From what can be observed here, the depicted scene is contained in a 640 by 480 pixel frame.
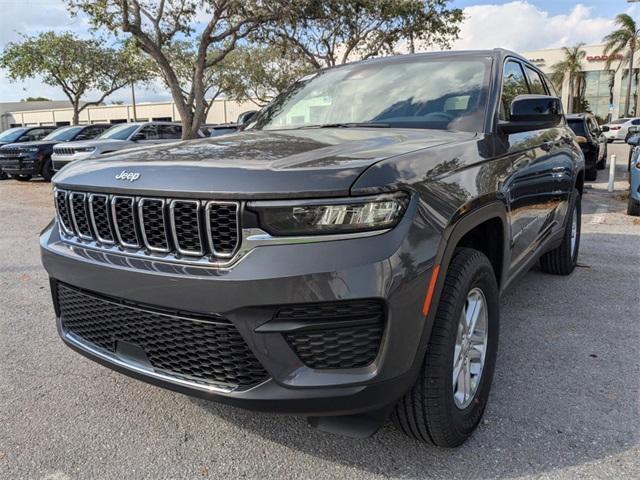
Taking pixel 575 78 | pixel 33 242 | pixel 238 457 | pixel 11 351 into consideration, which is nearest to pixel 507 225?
pixel 238 457

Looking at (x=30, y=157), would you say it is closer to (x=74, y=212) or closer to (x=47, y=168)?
(x=47, y=168)

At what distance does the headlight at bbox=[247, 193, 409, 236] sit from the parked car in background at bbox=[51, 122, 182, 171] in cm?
1072

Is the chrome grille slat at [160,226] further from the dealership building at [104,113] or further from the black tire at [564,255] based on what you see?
the dealership building at [104,113]

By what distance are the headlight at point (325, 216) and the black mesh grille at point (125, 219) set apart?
58 cm

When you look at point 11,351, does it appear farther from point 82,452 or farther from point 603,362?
point 603,362

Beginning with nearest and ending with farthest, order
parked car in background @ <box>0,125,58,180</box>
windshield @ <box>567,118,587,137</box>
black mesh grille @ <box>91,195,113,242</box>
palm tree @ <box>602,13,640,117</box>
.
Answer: black mesh grille @ <box>91,195,113,242</box>
windshield @ <box>567,118,587,137</box>
parked car in background @ <box>0,125,58,180</box>
palm tree @ <box>602,13,640,117</box>

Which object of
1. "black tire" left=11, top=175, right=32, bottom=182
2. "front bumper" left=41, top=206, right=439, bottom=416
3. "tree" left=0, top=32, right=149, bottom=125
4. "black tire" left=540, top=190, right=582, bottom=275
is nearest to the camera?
"front bumper" left=41, top=206, right=439, bottom=416

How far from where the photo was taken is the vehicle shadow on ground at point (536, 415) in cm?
236

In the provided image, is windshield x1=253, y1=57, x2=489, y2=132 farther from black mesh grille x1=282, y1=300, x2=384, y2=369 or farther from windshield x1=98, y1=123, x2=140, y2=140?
windshield x1=98, y1=123, x2=140, y2=140

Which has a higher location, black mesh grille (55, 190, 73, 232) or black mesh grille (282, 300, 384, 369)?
black mesh grille (55, 190, 73, 232)

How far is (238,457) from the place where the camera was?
94.7 inches

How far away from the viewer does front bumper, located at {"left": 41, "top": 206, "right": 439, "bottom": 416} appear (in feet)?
6.00

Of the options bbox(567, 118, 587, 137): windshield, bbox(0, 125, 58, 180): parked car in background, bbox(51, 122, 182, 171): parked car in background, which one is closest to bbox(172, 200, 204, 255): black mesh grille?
bbox(51, 122, 182, 171): parked car in background

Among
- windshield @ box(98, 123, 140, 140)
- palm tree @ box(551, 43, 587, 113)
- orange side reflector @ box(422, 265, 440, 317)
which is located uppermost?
palm tree @ box(551, 43, 587, 113)
